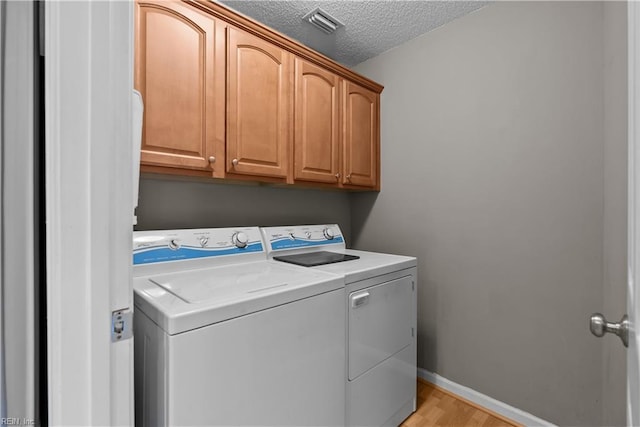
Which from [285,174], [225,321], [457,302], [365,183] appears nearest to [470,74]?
[365,183]

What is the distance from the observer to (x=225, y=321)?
0.96 metres

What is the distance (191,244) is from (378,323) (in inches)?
40.6

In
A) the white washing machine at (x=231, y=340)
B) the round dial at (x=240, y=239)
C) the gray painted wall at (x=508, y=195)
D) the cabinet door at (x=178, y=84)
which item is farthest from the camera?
the round dial at (x=240, y=239)

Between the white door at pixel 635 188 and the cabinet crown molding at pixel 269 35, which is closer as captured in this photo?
the white door at pixel 635 188

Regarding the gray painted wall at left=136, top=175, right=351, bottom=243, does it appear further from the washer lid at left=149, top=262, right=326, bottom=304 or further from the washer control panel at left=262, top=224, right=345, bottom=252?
the washer lid at left=149, top=262, right=326, bottom=304

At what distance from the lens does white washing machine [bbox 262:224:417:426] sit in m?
1.44

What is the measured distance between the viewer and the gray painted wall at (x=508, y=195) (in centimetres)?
155

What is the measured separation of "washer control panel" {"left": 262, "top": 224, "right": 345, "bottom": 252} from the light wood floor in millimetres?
1159

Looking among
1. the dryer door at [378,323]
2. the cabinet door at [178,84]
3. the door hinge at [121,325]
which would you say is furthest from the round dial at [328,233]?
the door hinge at [121,325]

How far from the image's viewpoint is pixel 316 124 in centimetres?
197

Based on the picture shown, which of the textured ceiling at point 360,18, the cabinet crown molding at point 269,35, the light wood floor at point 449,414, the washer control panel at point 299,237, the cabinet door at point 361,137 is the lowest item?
the light wood floor at point 449,414

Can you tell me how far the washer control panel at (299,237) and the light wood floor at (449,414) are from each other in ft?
3.80

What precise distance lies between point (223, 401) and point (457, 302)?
164 cm

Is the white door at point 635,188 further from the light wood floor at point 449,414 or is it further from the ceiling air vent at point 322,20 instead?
the ceiling air vent at point 322,20
